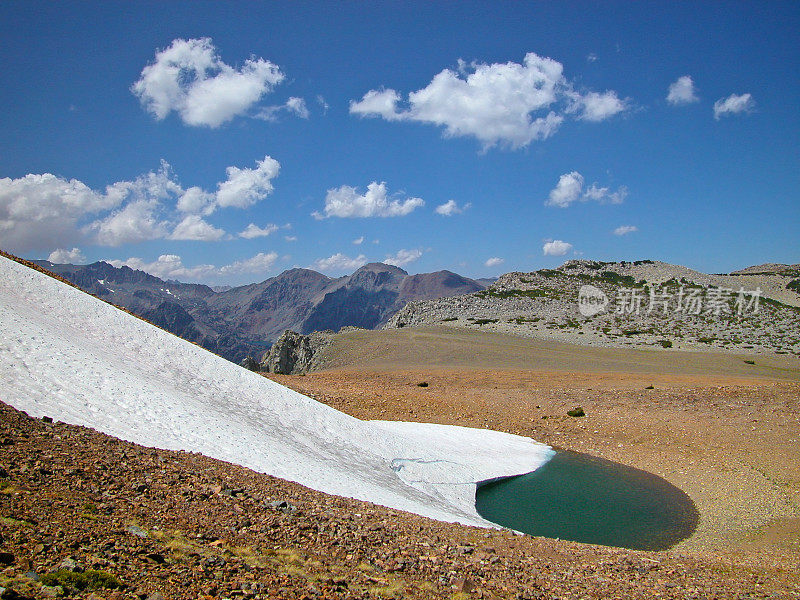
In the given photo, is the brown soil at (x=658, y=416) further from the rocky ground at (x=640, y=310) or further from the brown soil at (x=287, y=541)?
the rocky ground at (x=640, y=310)

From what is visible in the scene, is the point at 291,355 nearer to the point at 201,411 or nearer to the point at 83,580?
the point at 201,411

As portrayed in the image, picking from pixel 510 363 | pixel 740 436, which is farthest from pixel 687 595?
pixel 510 363

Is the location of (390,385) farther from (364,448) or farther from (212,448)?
(212,448)

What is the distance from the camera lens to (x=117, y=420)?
12.3 m

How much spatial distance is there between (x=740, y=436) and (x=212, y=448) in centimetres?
2361

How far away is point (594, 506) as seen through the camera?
686 inches

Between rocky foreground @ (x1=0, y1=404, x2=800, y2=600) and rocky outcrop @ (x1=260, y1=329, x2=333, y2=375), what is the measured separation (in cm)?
4479

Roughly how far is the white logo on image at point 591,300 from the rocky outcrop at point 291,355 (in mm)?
59032

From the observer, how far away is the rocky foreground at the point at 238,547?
5.62m

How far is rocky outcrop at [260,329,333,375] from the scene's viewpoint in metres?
55.1

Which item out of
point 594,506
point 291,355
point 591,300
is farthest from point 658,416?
point 591,300

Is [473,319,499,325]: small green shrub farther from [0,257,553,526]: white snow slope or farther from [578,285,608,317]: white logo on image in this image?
[0,257,553,526]: white snow slope

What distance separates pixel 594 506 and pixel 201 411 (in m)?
14.5

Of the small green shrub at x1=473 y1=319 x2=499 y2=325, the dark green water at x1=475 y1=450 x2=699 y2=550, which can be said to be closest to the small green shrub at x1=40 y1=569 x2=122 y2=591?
the dark green water at x1=475 y1=450 x2=699 y2=550
